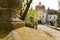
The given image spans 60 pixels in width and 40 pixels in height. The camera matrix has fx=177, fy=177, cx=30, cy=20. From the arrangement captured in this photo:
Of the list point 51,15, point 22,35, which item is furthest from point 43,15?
point 22,35

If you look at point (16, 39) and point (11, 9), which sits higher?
point (11, 9)

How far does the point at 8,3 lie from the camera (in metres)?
2.56

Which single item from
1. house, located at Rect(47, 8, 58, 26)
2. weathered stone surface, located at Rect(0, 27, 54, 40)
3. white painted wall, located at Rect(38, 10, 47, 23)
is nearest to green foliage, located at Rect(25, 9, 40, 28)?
weathered stone surface, located at Rect(0, 27, 54, 40)

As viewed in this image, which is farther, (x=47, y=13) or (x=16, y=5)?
(x=47, y=13)

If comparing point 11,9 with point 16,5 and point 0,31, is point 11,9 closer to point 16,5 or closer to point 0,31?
point 16,5

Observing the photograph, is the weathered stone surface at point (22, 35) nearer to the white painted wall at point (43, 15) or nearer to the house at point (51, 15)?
the white painted wall at point (43, 15)

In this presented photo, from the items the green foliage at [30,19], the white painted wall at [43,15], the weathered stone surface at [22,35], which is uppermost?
the weathered stone surface at [22,35]

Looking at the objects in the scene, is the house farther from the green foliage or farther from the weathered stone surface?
the weathered stone surface

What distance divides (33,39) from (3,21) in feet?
1.65

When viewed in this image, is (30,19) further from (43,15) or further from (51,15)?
(51,15)

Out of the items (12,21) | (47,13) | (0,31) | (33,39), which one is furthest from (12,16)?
(47,13)

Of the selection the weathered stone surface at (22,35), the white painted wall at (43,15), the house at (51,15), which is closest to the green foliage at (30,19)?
the weathered stone surface at (22,35)

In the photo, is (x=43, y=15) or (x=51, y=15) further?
(x=51, y=15)

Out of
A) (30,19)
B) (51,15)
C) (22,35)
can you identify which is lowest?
(51,15)
